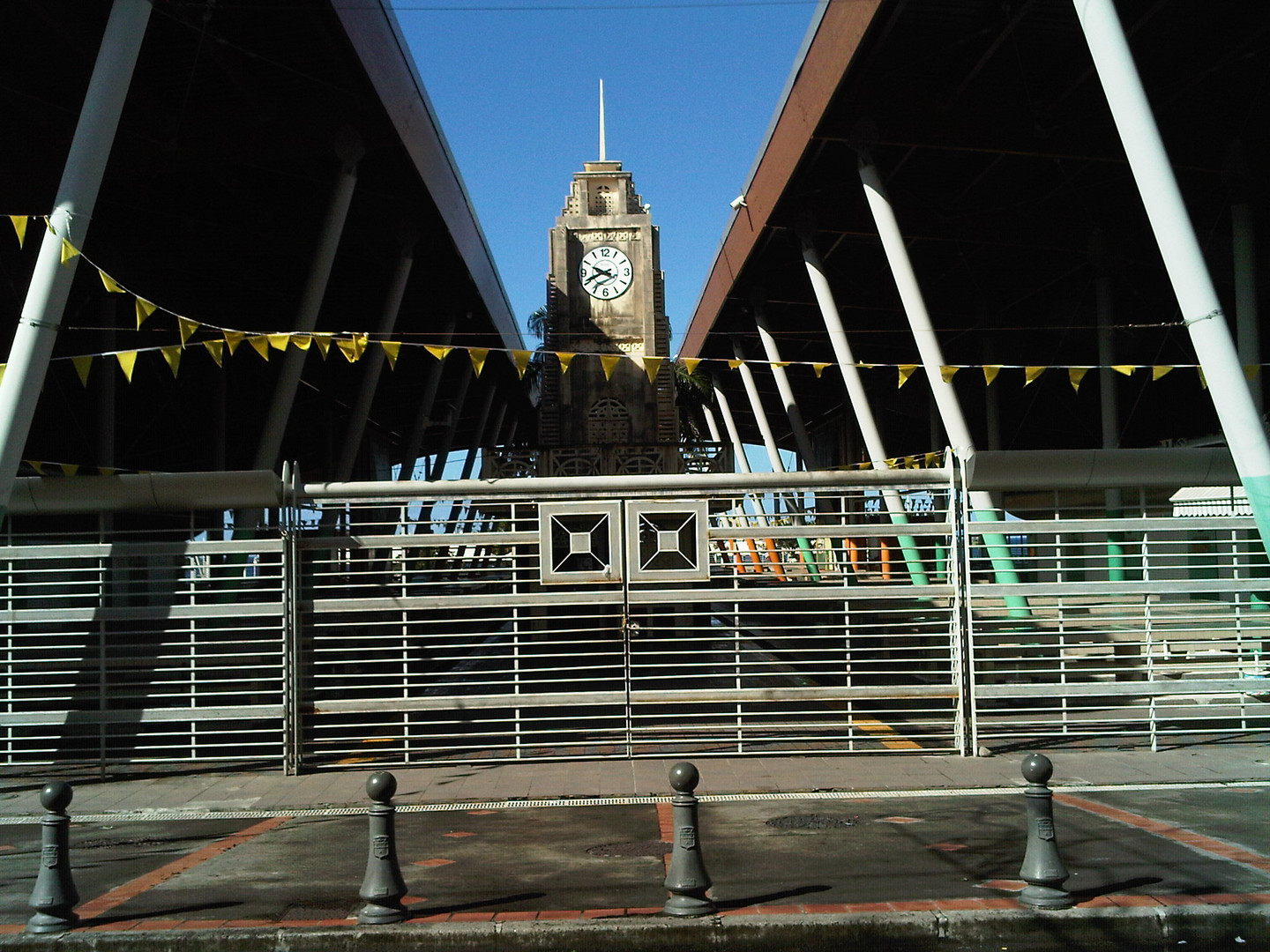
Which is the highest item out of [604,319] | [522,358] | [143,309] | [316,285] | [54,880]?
[604,319]

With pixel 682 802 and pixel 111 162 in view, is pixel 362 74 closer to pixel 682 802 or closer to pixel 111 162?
pixel 111 162

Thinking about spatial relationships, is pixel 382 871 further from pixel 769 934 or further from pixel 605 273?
pixel 605 273

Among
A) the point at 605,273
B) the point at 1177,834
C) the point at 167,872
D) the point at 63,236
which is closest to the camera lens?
the point at 167,872

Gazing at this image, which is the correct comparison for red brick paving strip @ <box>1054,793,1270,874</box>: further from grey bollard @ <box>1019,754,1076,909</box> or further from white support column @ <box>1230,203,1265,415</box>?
white support column @ <box>1230,203,1265,415</box>

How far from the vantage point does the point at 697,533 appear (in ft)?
42.3

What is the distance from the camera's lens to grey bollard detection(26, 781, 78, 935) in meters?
7.20

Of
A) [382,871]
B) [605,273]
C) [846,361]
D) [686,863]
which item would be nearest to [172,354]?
[382,871]

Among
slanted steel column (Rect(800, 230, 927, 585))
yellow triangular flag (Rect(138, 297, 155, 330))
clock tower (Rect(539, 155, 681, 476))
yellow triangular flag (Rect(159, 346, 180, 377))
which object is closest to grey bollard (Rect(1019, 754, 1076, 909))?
yellow triangular flag (Rect(159, 346, 180, 377))

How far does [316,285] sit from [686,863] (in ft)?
58.6

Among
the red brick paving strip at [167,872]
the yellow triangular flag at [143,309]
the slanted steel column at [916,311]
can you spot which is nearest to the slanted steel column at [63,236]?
the yellow triangular flag at [143,309]

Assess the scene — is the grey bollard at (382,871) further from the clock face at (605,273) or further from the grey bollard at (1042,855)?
the clock face at (605,273)

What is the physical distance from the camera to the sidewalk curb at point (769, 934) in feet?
22.8

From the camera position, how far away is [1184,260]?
13367mm

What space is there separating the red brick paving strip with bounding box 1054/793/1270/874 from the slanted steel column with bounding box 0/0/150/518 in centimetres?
1088
